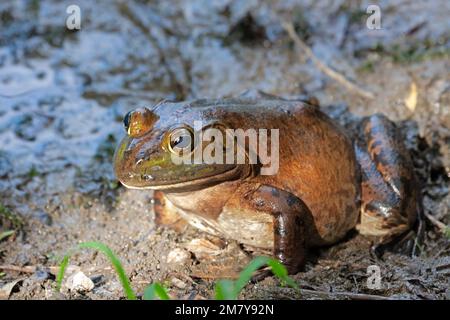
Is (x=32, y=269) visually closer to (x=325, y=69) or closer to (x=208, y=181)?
(x=208, y=181)

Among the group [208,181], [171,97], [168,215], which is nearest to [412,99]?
[171,97]

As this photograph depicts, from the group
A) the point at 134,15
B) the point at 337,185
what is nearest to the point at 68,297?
the point at 337,185

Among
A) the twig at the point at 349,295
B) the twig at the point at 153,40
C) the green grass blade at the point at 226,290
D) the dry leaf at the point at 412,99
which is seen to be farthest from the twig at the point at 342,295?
the twig at the point at 153,40

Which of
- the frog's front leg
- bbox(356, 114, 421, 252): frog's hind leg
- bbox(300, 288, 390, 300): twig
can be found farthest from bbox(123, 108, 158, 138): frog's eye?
bbox(356, 114, 421, 252): frog's hind leg

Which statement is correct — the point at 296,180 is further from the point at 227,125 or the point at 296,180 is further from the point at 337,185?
the point at 227,125

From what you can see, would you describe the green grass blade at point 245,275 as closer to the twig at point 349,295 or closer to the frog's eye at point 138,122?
the twig at point 349,295

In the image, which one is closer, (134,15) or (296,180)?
(296,180)
